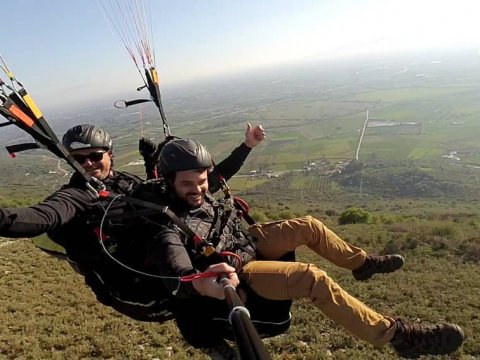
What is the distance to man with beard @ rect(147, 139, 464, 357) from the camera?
2.74 meters

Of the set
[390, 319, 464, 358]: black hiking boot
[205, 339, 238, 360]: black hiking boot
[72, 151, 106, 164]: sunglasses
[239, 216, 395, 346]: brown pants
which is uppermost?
[72, 151, 106, 164]: sunglasses

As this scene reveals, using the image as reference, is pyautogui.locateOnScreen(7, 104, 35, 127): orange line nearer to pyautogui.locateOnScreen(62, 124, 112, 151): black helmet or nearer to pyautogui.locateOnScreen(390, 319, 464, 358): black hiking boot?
pyautogui.locateOnScreen(62, 124, 112, 151): black helmet

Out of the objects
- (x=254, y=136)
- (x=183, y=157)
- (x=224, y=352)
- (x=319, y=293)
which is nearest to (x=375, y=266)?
(x=319, y=293)

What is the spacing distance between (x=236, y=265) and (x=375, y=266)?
56.8 inches

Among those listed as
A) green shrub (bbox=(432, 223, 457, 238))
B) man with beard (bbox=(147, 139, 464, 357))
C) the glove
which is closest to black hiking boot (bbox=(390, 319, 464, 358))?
man with beard (bbox=(147, 139, 464, 357))

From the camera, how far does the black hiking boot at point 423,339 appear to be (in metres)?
2.93

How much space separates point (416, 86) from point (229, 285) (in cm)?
15235

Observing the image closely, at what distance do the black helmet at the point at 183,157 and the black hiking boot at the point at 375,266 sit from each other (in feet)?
5.55

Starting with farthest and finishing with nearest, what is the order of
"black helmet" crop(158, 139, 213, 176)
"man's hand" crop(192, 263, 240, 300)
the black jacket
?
"black helmet" crop(158, 139, 213, 176), the black jacket, "man's hand" crop(192, 263, 240, 300)

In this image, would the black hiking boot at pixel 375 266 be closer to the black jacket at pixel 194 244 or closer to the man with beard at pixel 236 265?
the man with beard at pixel 236 265

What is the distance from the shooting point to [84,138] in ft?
12.2

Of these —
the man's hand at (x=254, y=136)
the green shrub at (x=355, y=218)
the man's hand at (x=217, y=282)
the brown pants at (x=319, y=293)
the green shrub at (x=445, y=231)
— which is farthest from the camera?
the green shrub at (x=355, y=218)

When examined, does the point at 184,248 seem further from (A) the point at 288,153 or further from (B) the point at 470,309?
(A) the point at 288,153

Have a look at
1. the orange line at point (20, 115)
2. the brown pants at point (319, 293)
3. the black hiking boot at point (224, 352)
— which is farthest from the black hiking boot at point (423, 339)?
the orange line at point (20, 115)
